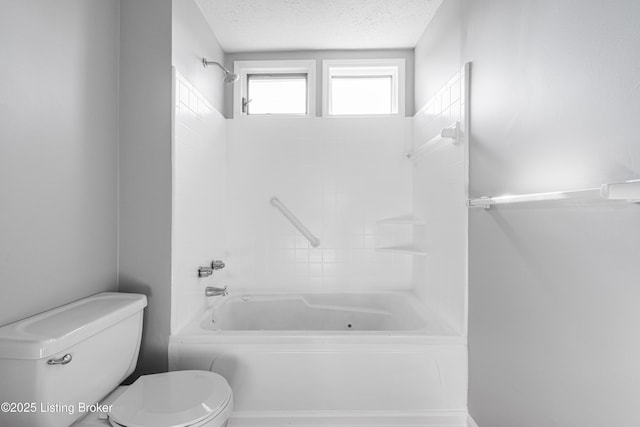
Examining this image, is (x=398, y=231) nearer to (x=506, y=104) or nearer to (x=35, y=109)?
(x=506, y=104)

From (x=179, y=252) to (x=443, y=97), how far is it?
167cm

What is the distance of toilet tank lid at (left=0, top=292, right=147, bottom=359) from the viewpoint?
977 mm

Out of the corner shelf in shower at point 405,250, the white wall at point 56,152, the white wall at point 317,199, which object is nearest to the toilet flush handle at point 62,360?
the white wall at point 56,152

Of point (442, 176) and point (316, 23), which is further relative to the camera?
point (316, 23)

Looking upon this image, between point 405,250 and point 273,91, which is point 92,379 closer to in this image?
point 405,250

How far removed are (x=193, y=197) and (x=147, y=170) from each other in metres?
0.31

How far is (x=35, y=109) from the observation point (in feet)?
3.86

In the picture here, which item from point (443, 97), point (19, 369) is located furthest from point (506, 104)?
point (19, 369)

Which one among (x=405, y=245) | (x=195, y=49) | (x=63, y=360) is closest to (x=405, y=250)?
(x=405, y=245)

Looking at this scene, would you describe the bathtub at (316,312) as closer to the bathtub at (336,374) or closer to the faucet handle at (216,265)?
the faucet handle at (216,265)

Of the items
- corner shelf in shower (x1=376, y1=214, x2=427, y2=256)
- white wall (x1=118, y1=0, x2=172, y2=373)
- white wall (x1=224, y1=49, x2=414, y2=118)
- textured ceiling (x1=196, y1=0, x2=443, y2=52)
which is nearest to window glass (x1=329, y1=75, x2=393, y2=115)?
white wall (x1=224, y1=49, x2=414, y2=118)

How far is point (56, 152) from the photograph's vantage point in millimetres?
1270

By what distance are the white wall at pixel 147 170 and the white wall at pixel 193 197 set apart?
5cm

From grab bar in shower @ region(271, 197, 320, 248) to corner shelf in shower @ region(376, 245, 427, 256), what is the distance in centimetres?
49
